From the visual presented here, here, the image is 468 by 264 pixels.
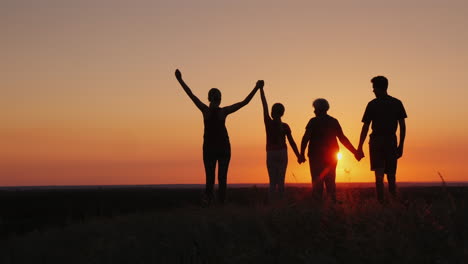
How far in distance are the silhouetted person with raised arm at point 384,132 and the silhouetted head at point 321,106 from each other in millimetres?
895

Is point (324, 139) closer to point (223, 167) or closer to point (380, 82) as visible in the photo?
point (380, 82)

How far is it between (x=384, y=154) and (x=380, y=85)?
1.12 meters

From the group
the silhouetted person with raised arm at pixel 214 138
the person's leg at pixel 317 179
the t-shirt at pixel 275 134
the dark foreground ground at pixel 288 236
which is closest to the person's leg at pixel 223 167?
the silhouetted person with raised arm at pixel 214 138

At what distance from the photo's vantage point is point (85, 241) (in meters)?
10.5

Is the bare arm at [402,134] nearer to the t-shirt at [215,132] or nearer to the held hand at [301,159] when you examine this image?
the held hand at [301,159]

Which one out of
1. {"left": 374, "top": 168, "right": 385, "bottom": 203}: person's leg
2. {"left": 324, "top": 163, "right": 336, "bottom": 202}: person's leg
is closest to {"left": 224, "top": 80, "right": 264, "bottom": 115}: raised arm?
{"left": 324, "top": 163, "right": 336, "bottom": 202}: person's leg

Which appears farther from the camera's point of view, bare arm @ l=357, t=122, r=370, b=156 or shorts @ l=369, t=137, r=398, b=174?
bare arm @ l=357, t=122, r=370, b=156

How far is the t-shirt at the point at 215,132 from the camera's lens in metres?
11.7

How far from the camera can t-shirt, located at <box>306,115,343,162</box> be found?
38.2 feet

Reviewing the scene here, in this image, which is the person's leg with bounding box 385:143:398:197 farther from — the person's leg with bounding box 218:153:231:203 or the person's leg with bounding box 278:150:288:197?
the person's leg with bounding box 218:153:231:203

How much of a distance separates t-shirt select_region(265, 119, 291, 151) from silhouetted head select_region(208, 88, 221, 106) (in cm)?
114

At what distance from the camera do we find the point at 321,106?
11.8 meters

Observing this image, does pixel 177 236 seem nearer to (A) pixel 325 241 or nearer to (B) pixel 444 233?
(A) pixel 325 241

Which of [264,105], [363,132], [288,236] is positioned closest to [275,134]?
[264,105]
